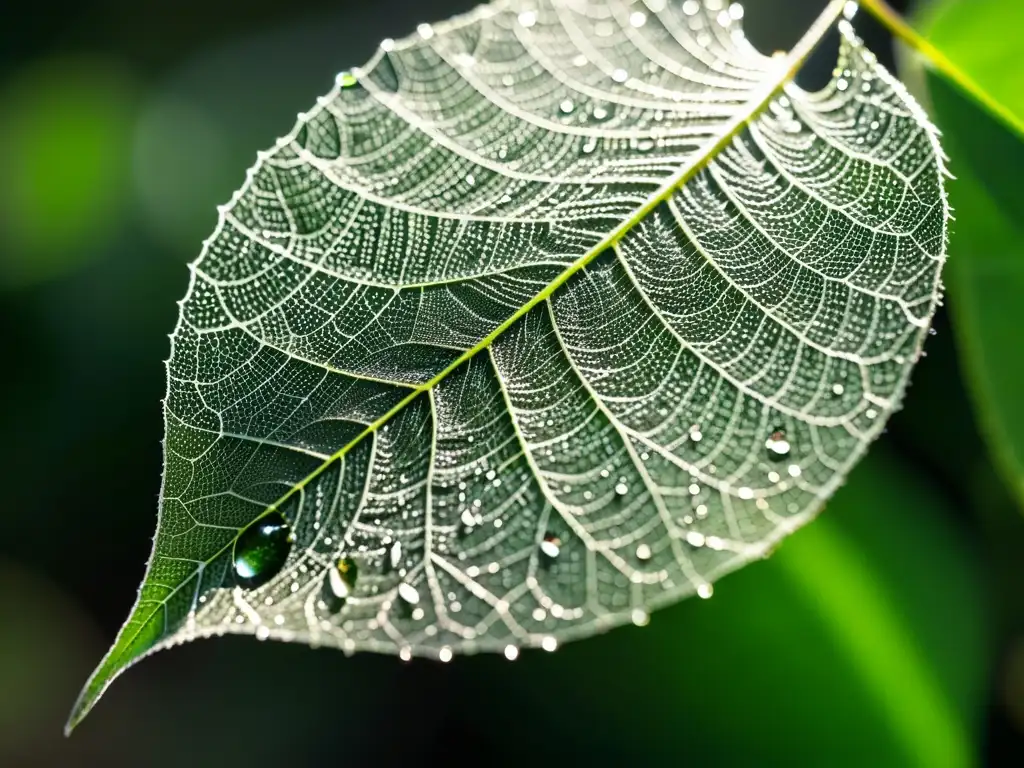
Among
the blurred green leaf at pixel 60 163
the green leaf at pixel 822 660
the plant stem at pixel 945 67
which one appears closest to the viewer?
the plant stem at pixel 945 67

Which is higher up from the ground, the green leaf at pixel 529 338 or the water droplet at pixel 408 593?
the green leaf at pixel 529 338

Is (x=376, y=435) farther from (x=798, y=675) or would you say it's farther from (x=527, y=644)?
(x=798, y=675)

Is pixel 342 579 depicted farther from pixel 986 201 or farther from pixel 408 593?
pixel 986 201

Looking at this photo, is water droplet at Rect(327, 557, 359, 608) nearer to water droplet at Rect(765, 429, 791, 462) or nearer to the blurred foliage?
water droplet at Rect(765, 429, 791, 462)

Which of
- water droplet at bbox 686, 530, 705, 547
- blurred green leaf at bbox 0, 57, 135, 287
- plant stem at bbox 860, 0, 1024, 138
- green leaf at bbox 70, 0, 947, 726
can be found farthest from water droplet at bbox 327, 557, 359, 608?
blurred green leaf at bbox 0, 57, 135, 287

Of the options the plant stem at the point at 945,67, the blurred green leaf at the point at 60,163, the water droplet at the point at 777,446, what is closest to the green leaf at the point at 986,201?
the plant stem at the point at 945,67

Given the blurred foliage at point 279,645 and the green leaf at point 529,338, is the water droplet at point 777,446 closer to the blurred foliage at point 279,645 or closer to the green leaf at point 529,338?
the green leaf at point 529,338
